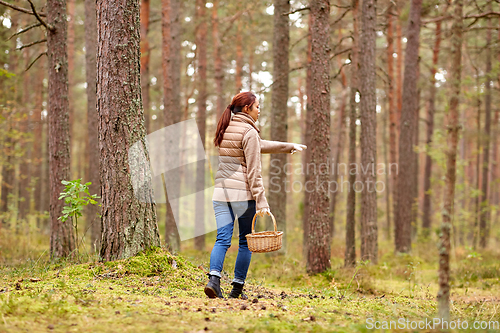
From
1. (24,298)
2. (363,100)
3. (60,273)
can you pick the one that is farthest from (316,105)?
(24,298)

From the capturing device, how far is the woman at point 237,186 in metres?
4.12

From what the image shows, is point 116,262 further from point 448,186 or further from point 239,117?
point 448,186

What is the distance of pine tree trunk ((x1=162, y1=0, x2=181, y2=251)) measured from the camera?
1094cm

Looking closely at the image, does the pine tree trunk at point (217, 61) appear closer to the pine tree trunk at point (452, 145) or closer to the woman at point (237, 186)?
the woman at point (237, 186)

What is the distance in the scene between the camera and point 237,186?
13.7 feet

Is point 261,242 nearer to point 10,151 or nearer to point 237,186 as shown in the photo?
point 237,186

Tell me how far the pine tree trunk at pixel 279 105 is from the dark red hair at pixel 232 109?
5625mm

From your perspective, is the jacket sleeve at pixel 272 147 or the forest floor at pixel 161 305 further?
the jacket sleeve at pixel 272 147

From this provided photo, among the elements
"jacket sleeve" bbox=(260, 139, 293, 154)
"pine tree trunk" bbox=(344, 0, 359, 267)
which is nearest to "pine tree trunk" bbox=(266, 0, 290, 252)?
"pine tree trunk" bbox=(344, 0, 359, 267)

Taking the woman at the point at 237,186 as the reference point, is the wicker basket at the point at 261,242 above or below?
below

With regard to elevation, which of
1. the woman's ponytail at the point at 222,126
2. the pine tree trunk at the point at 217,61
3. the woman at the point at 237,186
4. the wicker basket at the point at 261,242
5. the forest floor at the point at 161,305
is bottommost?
the forest floor at the point at 161,305

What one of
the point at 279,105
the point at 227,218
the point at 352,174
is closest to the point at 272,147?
A: the point at 227,218

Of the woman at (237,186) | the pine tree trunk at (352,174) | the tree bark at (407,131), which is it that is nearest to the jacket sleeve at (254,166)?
the woman at (237,186)

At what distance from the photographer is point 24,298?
10.9 feet
